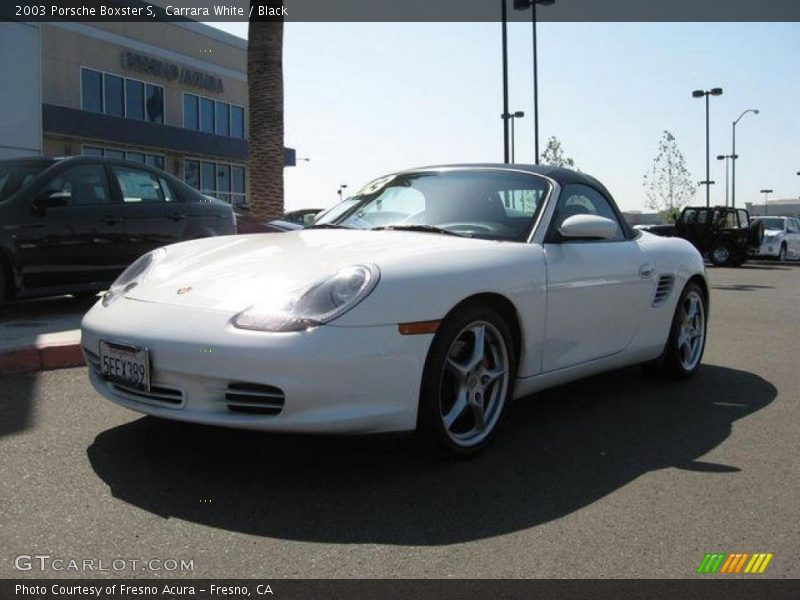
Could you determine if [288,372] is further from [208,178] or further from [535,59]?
[208,178]

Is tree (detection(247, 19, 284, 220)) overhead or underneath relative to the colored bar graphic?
overhead

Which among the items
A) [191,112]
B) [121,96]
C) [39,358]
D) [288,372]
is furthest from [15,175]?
[191,112]

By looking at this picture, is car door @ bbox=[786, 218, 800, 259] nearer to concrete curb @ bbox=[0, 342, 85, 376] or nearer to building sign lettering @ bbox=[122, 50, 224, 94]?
building sign lettering @ bbox=[122, 50, 224, 94]

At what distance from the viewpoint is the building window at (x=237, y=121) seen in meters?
37.5

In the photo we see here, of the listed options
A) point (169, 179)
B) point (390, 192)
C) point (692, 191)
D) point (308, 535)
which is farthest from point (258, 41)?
point (692, 191)

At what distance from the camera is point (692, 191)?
157 feet

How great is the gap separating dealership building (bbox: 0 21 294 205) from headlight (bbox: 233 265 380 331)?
22.3 metres

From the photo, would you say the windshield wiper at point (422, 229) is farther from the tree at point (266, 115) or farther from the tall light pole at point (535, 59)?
the tall light pole at point (535, 59)

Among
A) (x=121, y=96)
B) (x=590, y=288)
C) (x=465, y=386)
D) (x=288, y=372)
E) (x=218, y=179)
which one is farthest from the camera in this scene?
(x=218, y=179)

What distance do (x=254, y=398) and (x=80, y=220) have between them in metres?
4.64

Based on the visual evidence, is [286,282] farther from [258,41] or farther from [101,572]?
[258,41]

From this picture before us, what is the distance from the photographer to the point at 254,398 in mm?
3055

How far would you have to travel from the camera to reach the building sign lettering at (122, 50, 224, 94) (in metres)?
31.5

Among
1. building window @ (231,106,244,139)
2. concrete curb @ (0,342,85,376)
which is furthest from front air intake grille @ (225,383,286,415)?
building window @ (231,106,244,139)
